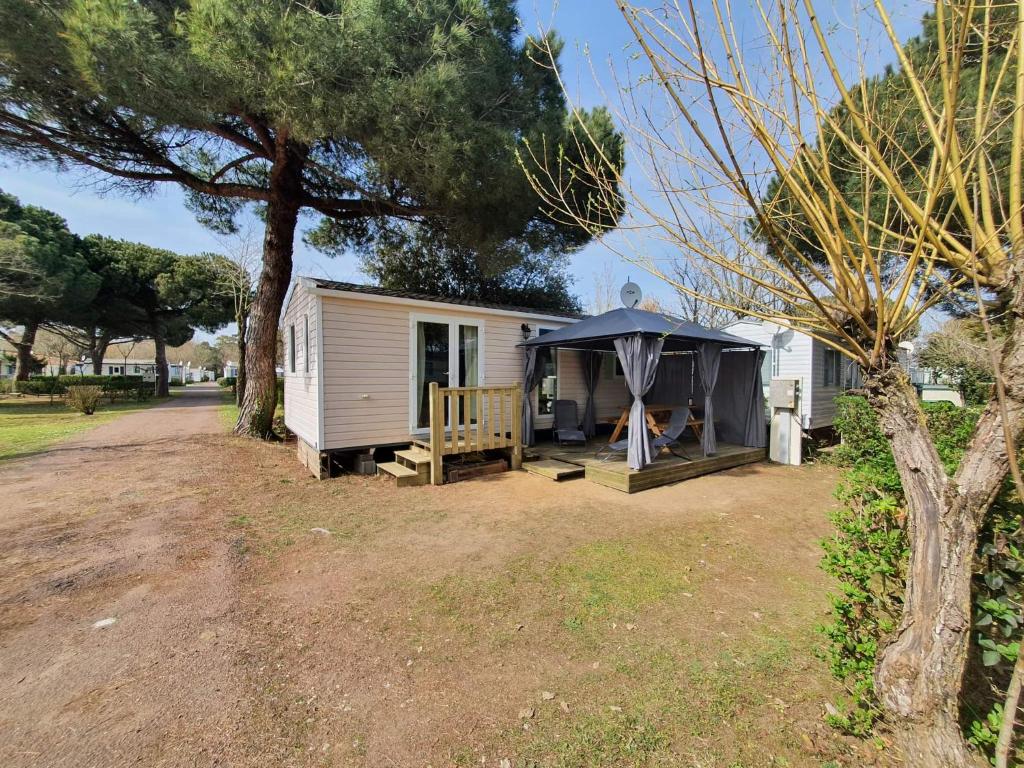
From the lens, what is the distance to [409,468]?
242 inches

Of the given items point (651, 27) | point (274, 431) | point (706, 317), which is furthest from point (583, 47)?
point (706, 317)

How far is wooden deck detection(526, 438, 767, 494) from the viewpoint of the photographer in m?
5.68

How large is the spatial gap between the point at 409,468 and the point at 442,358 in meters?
1.99

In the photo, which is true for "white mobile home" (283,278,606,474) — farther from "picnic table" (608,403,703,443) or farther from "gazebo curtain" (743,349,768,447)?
"gazebo curtain" (743,349,768,447)

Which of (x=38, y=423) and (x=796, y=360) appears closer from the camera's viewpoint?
(x=796, y=360)

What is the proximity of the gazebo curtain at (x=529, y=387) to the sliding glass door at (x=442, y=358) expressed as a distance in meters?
0.90

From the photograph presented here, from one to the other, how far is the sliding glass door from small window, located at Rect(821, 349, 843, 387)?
7921 millimetres

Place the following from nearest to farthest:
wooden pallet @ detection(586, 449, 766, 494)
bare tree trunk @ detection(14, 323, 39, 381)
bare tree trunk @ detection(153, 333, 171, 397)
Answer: wooden pallet @ detection(586, 449, 766, 494) < bare tree trunk @ detection(14, 323, 39, 381) < bare tree trunk @ detection(153, 333, 171, 397)

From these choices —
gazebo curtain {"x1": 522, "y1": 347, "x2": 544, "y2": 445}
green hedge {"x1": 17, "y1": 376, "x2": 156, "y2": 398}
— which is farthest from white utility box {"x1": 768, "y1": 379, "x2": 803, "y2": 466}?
green hedge {"x1": 17, "y1": 376, "x2": 156, "y2": 398}

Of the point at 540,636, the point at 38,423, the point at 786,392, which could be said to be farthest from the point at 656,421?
the point at 38,423

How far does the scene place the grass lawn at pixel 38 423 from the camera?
813 centimetres

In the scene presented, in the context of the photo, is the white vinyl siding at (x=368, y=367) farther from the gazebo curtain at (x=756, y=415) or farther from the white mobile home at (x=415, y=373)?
the gazebo curtain at (x=756, y=415)

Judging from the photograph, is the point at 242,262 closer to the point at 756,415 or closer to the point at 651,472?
the point at 651,472

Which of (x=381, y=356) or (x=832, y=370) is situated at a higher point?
(x=381, y=356)
